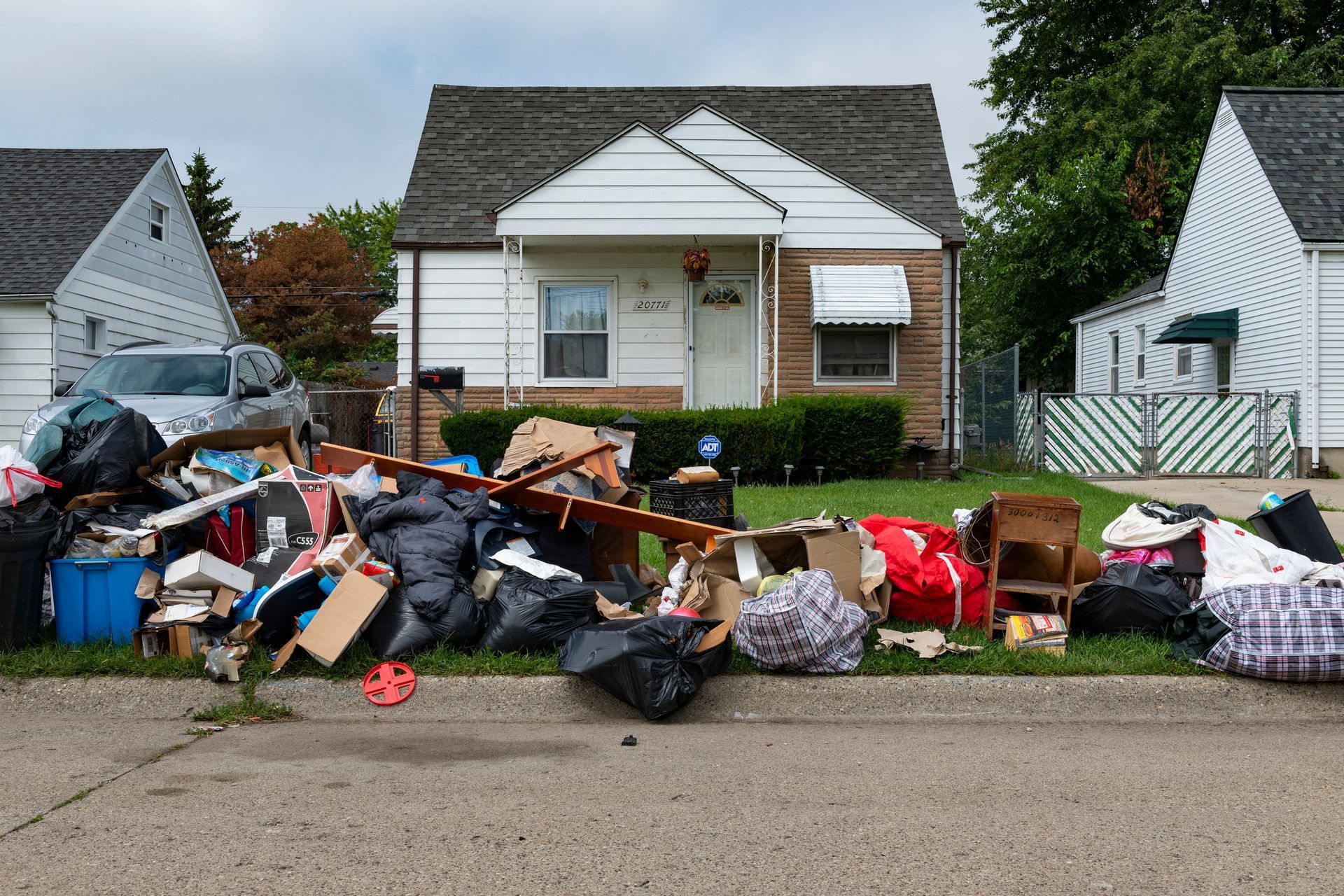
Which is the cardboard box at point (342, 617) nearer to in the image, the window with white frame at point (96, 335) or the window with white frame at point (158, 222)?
the window with white frame at point (96, 335)

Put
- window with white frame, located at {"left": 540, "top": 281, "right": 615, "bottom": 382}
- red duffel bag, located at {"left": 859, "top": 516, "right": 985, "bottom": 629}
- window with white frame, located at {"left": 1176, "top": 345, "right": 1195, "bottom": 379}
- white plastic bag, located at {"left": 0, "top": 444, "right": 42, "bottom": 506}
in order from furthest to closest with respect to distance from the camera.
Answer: window with white frame, located at {"left": 1176, "top": 345, "right": 1195, "bottom": 379} < window with white frame, located at {"left": 540, "top": 281, "right": 615, "bottom": 382} < red duffel bag, located at {"left": 859, "top": 516, "right": 985, "bottom": 629} < white plastic bag, located at {"left": 0, "top": 444, "right": 42, "bottom": 506}

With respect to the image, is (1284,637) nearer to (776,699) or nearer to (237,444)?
(776,699)

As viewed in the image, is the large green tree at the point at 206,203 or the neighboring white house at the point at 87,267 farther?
the large green tree at the point at 206,203

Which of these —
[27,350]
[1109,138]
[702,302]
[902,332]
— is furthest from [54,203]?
[1109,138]

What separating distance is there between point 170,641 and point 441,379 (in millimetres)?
9972

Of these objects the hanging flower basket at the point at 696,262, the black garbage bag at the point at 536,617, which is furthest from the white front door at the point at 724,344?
the black garbage bag at the point at 536,617

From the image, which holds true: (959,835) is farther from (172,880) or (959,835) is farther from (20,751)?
(20,751)

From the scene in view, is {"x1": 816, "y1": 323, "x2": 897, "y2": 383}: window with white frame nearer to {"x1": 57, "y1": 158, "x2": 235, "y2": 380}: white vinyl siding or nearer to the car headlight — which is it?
the car headlight

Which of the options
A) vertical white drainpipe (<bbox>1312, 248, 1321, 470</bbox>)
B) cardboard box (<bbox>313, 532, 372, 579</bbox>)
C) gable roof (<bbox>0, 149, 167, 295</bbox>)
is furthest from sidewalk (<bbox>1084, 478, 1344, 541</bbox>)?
gable roof (<bbox>0, 149, 167, 295</bbox>)

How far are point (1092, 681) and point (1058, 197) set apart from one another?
2523cm

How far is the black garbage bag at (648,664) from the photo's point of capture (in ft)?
15.6

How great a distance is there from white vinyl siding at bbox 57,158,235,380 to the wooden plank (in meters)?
14.2

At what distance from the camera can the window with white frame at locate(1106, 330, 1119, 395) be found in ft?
84.5

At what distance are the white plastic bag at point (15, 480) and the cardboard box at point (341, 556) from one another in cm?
168
